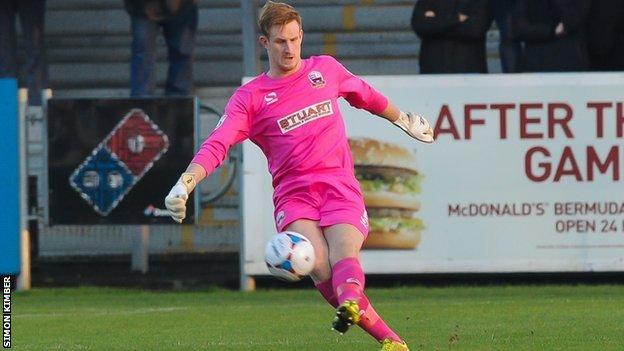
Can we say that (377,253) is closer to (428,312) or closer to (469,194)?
(469,194)

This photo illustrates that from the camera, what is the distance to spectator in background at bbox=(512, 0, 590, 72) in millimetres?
15844

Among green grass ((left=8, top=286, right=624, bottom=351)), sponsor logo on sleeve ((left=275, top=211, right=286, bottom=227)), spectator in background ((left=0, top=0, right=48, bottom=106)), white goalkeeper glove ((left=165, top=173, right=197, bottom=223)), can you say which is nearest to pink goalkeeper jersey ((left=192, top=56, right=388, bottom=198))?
sponsor logo on sleeve ((left=275, top=211, right=286, bottom=227))

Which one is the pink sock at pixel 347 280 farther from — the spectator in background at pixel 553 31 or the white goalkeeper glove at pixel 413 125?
the spectator in background at pixel 553 31

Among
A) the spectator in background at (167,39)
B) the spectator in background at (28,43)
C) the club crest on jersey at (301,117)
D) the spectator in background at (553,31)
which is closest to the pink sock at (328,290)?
the club crest on jersey at (301,117)

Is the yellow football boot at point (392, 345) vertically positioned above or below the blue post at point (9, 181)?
below

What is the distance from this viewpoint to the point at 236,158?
54.7 feet

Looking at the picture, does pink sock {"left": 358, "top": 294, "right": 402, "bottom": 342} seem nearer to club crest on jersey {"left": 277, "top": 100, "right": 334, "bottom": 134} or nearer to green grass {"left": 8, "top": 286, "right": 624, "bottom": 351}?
club crest on jersey {"left": 277, "top": 100, "right": 334, "bottom": 134}

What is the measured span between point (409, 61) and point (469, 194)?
4576mm

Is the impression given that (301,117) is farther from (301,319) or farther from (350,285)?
(301,319)

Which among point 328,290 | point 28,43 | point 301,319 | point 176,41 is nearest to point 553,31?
point 176,41

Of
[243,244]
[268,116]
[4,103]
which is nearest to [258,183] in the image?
[243,244]

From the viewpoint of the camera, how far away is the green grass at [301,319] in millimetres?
10125

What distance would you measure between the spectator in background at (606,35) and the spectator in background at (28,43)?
5.85 meters

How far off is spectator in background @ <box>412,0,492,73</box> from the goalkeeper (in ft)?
24.4
